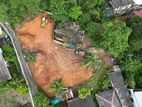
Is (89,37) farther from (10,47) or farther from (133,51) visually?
(10,47)

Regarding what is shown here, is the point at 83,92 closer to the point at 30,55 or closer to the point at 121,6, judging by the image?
the point at 30,55

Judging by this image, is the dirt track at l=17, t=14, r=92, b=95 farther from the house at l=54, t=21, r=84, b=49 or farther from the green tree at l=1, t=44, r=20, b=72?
the green tree at l=1, t=44, r=20, b=72

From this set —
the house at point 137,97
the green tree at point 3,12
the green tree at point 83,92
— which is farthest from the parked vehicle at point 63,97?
the green tree at point 3,12

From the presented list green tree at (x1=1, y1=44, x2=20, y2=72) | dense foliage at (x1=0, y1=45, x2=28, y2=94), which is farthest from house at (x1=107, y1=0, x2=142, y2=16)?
dense foliage at (x1=0, y1=45, x2=28, y2=94)

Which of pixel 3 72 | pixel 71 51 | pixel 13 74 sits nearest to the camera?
pixel 3 72

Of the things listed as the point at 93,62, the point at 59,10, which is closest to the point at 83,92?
the point at 93,62

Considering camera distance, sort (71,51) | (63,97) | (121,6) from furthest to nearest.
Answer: (71,51) → (121,6) → (63,97)
